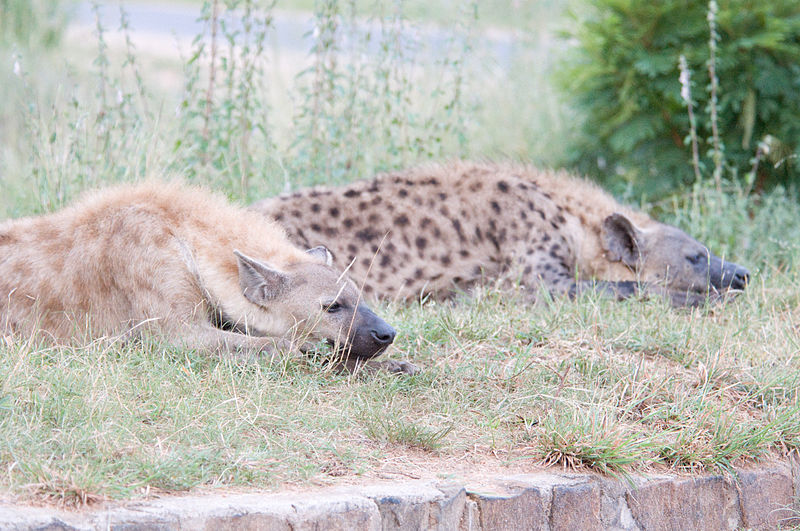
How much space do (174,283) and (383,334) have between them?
900 mm

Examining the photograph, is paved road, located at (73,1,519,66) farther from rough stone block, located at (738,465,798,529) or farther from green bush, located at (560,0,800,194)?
rough stone block, located at (738,465,798,529)

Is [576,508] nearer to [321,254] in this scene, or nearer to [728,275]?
[321,254]

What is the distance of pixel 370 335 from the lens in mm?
3906

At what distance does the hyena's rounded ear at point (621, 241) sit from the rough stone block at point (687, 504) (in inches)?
90.6

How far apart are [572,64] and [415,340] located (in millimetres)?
4356

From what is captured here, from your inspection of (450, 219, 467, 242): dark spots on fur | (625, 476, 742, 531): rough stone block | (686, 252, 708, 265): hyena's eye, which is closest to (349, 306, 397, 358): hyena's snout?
(625, 476, 742, 531): rough stone block

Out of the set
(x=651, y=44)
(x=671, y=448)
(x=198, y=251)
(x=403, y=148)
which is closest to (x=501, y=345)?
(x=671, y=448)

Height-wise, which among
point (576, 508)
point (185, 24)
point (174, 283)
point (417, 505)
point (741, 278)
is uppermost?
point (185, 24)

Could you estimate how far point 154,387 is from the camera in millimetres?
3617

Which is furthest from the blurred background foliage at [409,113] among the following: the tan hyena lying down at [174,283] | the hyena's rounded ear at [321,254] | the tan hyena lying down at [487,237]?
the hyena's rounded ear at [321,254]

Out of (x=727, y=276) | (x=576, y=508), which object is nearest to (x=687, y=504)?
(x=576, y=508)

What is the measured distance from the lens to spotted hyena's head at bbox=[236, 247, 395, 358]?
3.93 meters

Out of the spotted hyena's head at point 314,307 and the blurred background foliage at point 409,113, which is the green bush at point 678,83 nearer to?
the blurred background foliage at point 409,113

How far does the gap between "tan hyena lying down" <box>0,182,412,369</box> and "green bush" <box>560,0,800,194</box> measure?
4031 mm
